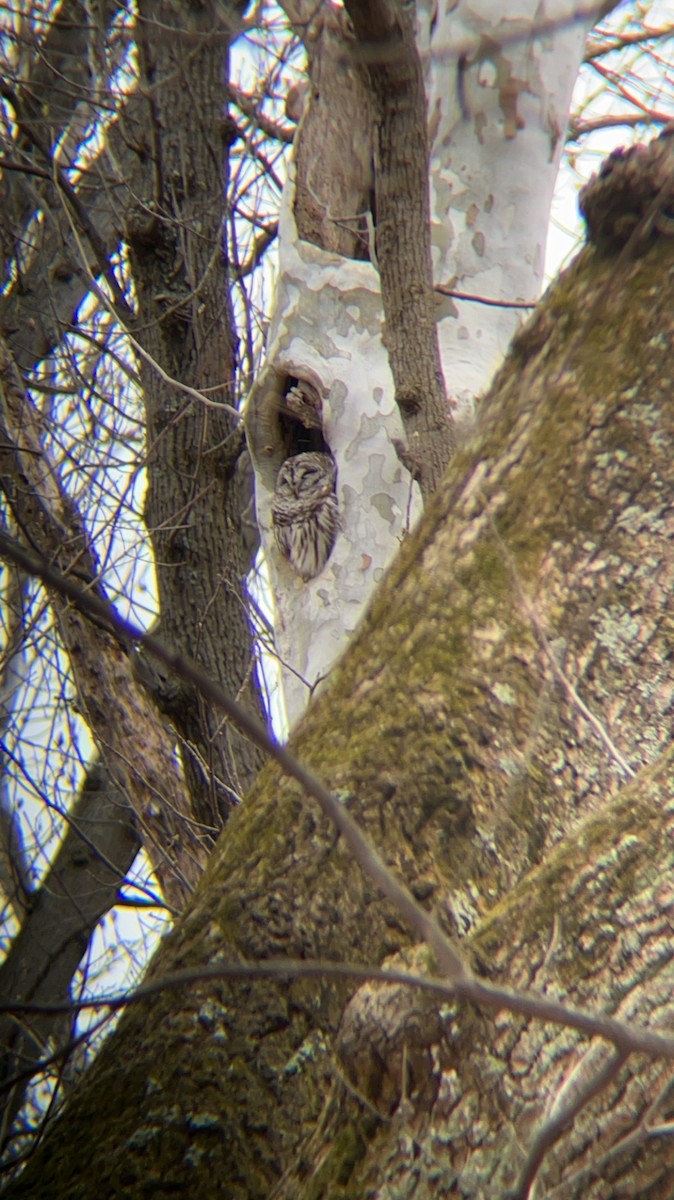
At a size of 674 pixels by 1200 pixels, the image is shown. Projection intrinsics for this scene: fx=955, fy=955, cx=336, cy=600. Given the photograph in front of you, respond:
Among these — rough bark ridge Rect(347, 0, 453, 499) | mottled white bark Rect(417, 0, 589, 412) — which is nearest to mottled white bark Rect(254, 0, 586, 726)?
mottled white bark Rect(417, 0, 589, 412)

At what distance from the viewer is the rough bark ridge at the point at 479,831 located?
866 millimetres

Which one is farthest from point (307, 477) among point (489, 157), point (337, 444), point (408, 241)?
point (489, 157)

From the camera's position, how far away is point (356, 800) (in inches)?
44.8

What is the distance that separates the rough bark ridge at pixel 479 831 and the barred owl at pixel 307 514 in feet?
3.48

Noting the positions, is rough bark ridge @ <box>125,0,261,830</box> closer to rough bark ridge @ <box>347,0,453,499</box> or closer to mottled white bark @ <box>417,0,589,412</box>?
mottled white bark @ <box>417,0,589,412</box>

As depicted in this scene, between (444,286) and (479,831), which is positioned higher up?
(444,286)

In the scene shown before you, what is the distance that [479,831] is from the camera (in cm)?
113

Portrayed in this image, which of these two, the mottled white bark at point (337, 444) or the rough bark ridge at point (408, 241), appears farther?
the mottled white bark at point (337, 444)

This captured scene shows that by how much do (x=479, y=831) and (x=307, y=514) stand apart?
1371 millimetres

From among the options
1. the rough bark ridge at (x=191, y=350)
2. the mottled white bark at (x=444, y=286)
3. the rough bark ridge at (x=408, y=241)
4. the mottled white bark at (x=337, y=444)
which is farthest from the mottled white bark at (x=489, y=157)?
the rough bark ridge at (x=191, y=350)

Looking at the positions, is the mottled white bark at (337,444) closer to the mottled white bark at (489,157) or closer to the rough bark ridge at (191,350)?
the mottled white bark at (489,157)

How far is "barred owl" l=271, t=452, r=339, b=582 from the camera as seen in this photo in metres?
Answer: 2.39

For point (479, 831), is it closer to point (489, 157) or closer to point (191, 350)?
point (489, 157)

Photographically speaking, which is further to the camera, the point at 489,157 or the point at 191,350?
the point at 191,350
